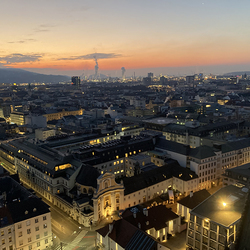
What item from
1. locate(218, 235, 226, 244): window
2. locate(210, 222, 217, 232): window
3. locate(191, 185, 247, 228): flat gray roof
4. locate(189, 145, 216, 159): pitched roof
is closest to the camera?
locate(218, 235, 226, 244): window

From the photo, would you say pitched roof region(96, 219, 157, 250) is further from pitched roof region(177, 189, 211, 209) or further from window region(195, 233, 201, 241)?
pitched roof region(177, 189, 211, 209)

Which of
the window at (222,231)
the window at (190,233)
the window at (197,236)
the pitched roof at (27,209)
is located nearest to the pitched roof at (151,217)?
the window at (190,233)

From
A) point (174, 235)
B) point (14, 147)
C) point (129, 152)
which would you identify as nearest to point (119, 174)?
point (129, 152)

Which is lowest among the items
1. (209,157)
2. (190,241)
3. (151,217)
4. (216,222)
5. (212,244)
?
(190,241)

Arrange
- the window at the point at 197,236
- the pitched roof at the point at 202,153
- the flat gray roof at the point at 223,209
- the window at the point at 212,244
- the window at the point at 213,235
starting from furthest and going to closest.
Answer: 1. the pitched roof at the point at 202,153
2. the window at the point at 197,236
3. the window at the point at 212,244
4. the window at the point at 213,235
5. the flat gray roof at the point at 223,209

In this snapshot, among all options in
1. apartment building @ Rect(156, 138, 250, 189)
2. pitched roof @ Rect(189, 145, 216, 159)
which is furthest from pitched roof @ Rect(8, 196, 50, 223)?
pitched roof @ Rect(189, 145, 216, 159)

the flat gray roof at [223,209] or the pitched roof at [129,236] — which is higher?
the flat gray roof at [223,209]

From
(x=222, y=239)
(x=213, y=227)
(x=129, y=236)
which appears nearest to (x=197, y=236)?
(x=213, y=227)

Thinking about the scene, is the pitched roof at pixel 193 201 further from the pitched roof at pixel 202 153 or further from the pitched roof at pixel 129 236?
the pitched roof at pixel 129 236

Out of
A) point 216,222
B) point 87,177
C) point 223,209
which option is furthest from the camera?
point 87,177

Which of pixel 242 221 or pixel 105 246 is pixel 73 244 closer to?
pixel 105 246

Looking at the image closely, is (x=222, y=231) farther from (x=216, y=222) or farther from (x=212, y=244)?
(x=212, y=244)
